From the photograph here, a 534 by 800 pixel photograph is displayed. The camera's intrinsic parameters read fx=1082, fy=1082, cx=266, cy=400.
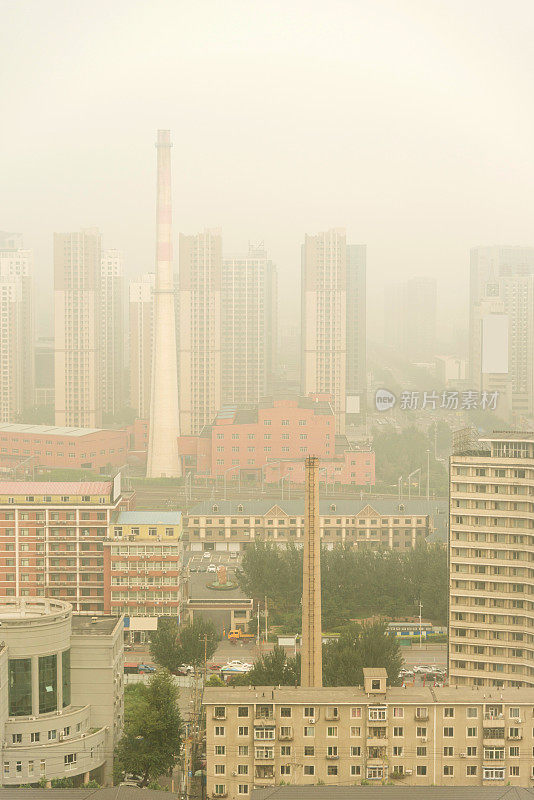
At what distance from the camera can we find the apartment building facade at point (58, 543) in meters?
8.02

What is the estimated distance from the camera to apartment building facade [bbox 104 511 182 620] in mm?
7855

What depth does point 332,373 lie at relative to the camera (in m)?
15.6

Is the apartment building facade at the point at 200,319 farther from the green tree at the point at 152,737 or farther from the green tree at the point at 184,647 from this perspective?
the green tree at the point at 152,737

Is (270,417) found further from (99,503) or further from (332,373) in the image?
(99,503)

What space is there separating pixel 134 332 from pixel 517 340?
5.72 m

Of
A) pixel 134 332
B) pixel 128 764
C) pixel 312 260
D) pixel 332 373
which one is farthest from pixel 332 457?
pixel 128 764

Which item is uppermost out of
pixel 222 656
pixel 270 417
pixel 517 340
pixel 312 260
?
pixel 312 260

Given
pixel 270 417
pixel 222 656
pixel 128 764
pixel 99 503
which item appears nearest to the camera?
pixel 128 764

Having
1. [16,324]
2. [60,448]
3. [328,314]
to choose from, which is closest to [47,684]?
[60,448]

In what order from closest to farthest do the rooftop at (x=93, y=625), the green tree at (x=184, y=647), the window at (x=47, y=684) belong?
the window at (x=47, y=684)
the rooftop at (x=93, y=625)
the green tree at (x=184, y=647)

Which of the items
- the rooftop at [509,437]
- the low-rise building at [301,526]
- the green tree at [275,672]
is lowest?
the green tree at [275,672]

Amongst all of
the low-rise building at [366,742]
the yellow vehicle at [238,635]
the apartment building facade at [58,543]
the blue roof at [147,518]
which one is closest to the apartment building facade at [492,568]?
the low-rise building at [366,742]

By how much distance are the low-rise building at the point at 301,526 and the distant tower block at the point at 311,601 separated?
4.61 m

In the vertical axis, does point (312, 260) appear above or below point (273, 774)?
above
